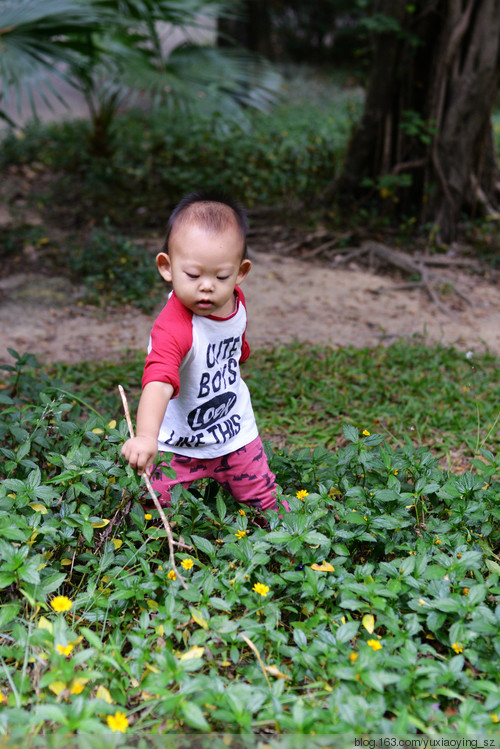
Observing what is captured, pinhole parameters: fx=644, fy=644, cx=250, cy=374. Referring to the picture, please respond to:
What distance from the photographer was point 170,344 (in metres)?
1.89

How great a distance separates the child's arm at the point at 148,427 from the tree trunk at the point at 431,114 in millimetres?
4698

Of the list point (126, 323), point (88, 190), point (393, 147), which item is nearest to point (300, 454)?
point (126, 323)

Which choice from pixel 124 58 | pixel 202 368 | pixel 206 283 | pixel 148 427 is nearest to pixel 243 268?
pixel 206 283

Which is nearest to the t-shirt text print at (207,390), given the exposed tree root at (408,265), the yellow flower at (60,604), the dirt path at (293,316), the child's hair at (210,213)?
the child's hair at (210,213)

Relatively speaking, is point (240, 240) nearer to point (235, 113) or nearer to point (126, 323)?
point (126, 323)

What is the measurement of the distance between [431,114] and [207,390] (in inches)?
189

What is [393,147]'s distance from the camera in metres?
6.15

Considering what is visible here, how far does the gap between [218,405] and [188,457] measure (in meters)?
0.20

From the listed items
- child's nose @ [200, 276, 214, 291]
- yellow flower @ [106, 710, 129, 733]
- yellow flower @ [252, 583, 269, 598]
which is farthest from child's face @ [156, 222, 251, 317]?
yellow flower @ [106, 710, 129, 733]

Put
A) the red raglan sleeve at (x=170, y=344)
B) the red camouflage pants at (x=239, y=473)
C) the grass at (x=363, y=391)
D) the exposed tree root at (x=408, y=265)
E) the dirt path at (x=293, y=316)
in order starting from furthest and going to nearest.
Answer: the exposed tree root at (x=408, y=265) → the dirt path at (x=293, y=316) → the grass at (x=363, y=391) → the red camouflage pants at (x=239, y=473) → the red raglan sleeve at (x=170, y=344)

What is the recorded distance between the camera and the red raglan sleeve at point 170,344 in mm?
1812

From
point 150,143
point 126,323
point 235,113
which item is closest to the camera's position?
point 126,323

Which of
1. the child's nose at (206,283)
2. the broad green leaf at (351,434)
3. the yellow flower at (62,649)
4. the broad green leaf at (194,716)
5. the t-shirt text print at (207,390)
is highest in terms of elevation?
the child's nose at (206,283)

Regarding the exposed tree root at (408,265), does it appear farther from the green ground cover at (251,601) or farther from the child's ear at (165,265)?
the child's ear at (165,265)
